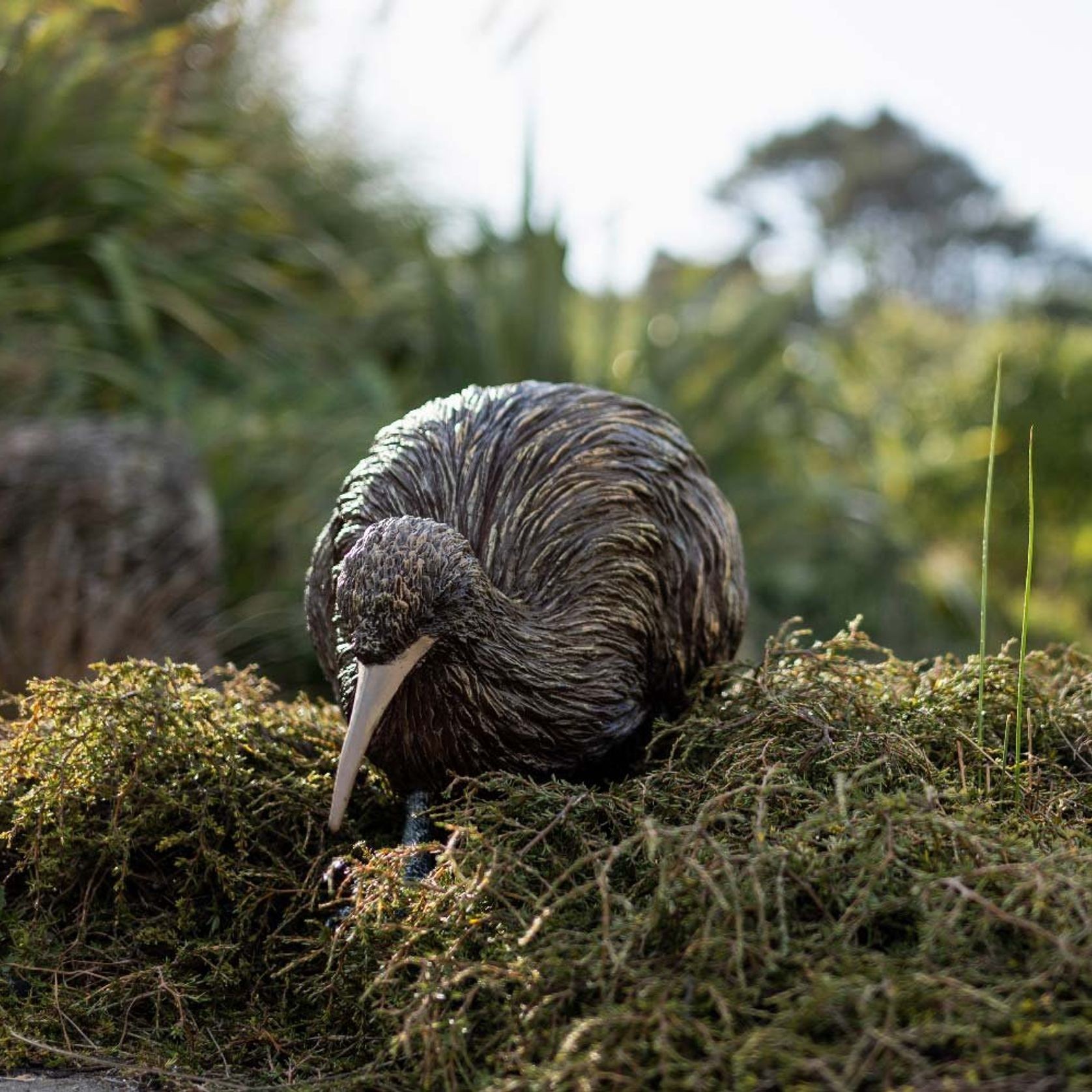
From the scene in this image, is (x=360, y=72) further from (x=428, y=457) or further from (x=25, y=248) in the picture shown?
(x=428, y=457)

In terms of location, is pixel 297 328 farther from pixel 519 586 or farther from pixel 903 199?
pixel 903 199

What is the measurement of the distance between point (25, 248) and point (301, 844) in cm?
396

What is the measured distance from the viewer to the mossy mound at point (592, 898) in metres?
1.65

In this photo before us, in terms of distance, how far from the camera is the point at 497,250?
7.16m

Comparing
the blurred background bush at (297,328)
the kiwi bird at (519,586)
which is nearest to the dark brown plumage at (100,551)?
the blurred background bush at (297,328)

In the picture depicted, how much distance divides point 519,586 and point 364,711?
46 centimetres

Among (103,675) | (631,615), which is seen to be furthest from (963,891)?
(103,675)

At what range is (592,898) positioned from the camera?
200 cm

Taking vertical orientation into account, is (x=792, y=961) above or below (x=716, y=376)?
below

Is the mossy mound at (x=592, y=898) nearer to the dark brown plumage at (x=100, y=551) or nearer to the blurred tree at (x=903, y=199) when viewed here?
the dark brown plumage at (x=100, y=551)

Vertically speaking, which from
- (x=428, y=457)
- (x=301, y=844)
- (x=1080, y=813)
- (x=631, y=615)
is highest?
(x=428, y=457)

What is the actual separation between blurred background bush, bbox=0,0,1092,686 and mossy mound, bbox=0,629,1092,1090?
6.15ft

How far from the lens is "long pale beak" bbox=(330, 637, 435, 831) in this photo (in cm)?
221

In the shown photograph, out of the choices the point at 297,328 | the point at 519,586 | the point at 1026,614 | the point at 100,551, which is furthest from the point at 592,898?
the point at 297,328
